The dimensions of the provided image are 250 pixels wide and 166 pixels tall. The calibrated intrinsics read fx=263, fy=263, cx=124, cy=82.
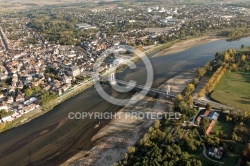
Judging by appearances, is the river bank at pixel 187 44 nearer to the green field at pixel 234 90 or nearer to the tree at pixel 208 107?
the green field at pixel 234 90

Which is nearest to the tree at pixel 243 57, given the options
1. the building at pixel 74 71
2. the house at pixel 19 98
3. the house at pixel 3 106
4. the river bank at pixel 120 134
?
the river bank at pixel 120 134

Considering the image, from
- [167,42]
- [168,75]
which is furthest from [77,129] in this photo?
[167,42]

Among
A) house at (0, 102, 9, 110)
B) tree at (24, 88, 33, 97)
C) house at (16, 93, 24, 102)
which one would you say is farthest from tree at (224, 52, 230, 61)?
house at (0, 102, 9, 110)

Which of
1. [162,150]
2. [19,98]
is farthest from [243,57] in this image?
[19,98]

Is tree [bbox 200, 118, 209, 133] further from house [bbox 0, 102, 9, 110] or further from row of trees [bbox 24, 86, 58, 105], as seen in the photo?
house [bbox 0, 102, 9, 110]

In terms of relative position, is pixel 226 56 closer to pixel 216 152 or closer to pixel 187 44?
pixel 187 44

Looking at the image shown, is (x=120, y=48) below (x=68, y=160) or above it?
above

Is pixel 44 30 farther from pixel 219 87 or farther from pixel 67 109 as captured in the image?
pixel 219 87

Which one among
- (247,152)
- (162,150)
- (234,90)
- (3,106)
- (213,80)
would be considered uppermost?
(213,80)
